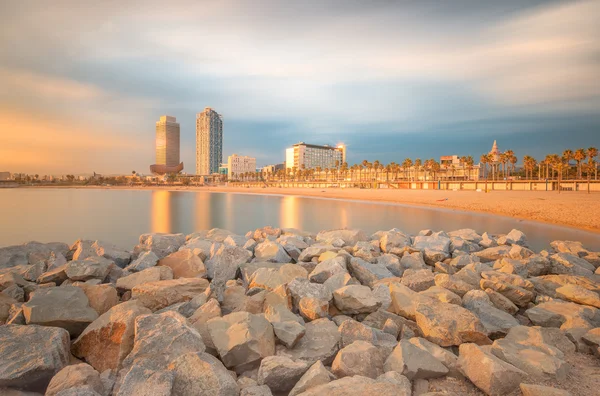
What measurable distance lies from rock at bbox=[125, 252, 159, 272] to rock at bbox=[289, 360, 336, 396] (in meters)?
4.41

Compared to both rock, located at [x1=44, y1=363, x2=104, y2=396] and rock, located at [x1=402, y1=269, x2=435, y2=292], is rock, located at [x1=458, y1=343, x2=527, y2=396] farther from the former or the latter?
rock, located at [x1=44, y1=363, x2=104, y2=396]

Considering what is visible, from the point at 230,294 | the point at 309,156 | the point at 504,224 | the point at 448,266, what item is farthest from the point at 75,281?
the point at 309,156

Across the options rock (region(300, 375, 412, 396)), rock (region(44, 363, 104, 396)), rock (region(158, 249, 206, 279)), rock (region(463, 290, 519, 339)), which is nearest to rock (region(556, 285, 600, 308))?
rock (region(463, 290, 519, 339))

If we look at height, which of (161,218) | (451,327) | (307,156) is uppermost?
(307,156)

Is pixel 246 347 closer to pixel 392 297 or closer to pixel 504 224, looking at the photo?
pixel 392 297

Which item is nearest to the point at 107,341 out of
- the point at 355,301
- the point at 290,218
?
the point at 355,301

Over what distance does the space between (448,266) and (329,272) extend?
119 inches

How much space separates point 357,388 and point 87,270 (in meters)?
4.89

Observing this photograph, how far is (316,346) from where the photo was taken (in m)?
3.50

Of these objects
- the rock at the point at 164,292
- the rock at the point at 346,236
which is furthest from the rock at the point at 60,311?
the rock at the point at 346,236

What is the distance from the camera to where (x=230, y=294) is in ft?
15.2

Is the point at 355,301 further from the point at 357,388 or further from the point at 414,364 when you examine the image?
the point at 357,388

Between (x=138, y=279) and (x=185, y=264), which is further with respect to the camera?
(x=185, y=264)

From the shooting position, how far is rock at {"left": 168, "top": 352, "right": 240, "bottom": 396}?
8.75ft
